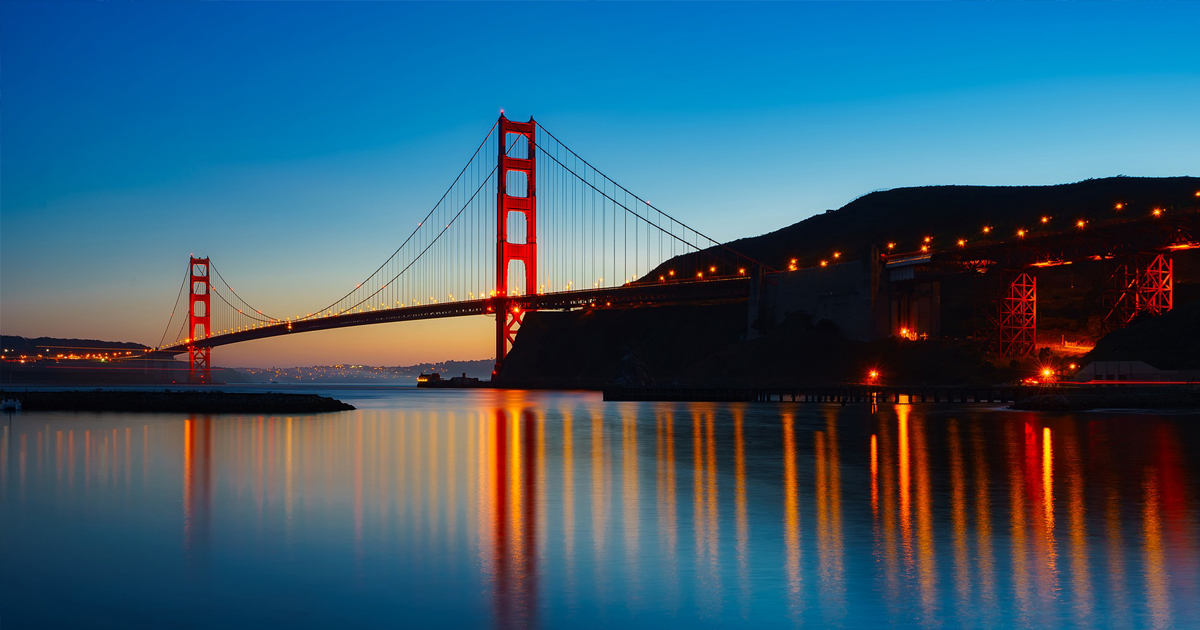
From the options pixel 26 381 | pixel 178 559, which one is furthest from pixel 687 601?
pixel 26 381

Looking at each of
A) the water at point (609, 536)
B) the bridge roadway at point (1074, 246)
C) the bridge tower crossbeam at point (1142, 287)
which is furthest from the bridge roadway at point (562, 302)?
the water at point (609, 536)

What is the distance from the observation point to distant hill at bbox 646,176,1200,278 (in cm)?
13275

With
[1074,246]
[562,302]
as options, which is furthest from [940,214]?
[1074,246]

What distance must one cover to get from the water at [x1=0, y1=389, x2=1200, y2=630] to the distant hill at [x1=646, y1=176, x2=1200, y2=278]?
10441 centimetres

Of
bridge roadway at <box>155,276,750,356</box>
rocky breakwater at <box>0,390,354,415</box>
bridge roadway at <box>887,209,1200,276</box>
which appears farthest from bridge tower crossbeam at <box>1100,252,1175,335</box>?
rocky breakwater at <box>0,390,354,415</box>

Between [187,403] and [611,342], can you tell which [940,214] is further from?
[187,403]

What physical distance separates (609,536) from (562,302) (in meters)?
77.6

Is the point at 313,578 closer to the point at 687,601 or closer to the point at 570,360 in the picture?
the point at 687,601

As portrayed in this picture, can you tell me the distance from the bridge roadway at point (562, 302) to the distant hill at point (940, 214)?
38333 mm

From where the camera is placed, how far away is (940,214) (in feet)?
514

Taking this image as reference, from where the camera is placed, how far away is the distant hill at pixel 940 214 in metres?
133

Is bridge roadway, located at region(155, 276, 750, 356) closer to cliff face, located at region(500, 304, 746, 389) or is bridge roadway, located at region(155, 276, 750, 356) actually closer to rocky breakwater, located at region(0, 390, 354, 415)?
cliff face, located at region(500, 304, 746, 389)

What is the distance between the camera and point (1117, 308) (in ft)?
196

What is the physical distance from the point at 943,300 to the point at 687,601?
9498 cm
